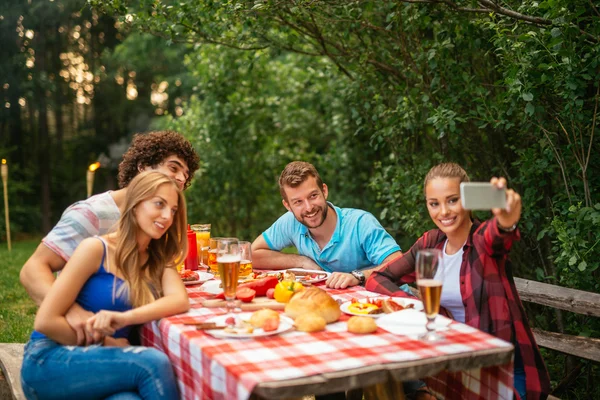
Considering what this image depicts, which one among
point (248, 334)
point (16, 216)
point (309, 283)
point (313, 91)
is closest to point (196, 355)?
point (248, 334)

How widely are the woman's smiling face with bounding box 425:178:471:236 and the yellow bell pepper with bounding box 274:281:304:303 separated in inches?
24.7

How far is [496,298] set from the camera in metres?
2.57

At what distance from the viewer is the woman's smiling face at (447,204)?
270 centimetres

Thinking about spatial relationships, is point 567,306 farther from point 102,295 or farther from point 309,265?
point 102,295

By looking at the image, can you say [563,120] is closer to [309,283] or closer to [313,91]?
[309,283]

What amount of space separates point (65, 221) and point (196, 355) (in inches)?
46.7

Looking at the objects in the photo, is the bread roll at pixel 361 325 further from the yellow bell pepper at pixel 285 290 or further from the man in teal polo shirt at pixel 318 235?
the man in teal polo shirt at pixel 318 235

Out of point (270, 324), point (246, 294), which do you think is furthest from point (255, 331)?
point (246, 294)

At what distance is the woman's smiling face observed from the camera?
2697mm

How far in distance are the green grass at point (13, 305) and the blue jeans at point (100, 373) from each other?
333cm

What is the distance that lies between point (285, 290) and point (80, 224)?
1.00 metres

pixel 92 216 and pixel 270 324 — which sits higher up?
pixel 92 216

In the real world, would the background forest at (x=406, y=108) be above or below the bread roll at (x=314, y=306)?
above

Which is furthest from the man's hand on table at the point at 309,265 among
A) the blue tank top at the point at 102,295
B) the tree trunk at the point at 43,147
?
the tree trunk at the point at 43,147
